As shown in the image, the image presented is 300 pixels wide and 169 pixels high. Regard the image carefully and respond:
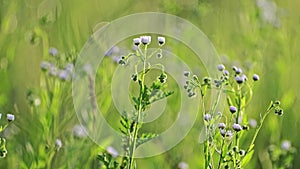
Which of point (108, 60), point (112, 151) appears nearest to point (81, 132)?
point (112, 151)

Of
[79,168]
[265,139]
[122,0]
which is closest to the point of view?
[79,168]

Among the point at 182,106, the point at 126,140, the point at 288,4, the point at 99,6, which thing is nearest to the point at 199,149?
the point at 182,106

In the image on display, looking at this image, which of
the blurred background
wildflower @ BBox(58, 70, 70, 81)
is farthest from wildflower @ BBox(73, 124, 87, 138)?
→ wildflower @ BBox(58, 70, 70, 81)

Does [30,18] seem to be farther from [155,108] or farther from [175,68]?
[155,108]

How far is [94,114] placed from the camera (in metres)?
2.10

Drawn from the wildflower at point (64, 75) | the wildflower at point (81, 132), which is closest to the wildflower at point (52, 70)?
the wildflower at point (64, 75)

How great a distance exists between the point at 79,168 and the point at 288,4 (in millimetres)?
2422

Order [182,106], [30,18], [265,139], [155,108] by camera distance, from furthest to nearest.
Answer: [30,18]
[265,139]
[182,106]
[155,108]

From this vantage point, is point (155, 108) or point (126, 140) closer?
point (126, 140)

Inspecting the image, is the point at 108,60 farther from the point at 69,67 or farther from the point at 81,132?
the point at 81,132

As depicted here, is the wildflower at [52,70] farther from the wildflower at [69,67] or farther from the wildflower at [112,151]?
the wildflower at [112,151]

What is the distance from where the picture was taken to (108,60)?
252cm

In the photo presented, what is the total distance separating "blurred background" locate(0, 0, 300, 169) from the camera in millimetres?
2275

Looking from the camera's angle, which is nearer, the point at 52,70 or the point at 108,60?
the point at 52,70
